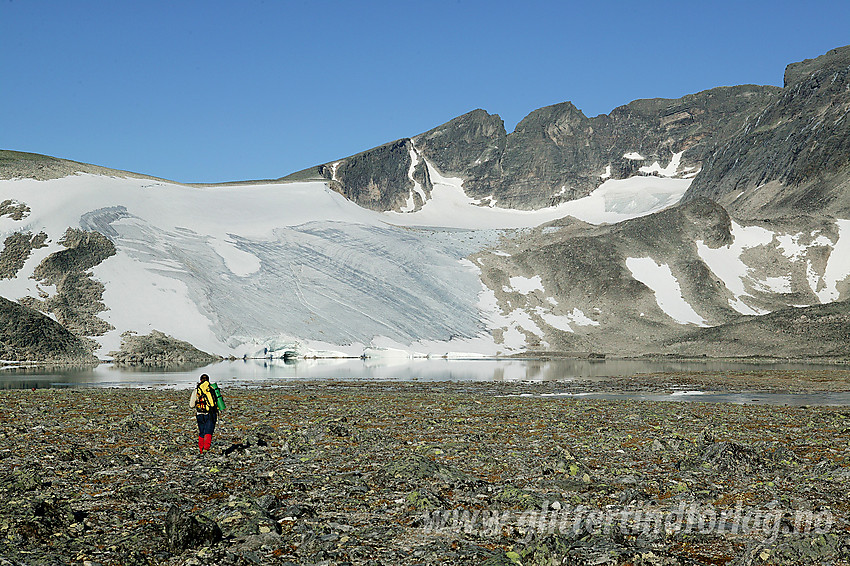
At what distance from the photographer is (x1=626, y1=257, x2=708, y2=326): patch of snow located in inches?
4104

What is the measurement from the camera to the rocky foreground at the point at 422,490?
444 inches

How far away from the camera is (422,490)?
14648 mm

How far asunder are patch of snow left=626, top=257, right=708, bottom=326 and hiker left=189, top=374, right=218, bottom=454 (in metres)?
91.4

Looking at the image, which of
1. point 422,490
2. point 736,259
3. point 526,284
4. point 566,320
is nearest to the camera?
point 422,490

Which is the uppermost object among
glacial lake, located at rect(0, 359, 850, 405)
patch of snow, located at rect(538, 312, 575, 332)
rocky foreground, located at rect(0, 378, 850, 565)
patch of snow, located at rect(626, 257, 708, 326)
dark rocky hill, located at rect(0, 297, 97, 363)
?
patch of snow, located at rect(626, 257, 708, 326)

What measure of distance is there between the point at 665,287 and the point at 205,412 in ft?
331

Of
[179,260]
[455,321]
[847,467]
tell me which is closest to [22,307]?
[179,260]

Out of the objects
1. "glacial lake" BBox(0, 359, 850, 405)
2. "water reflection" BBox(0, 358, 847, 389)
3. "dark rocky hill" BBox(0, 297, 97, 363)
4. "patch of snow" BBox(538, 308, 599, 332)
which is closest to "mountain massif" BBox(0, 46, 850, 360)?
"dark rocky hill" BBox(0, 297, 97, 363)

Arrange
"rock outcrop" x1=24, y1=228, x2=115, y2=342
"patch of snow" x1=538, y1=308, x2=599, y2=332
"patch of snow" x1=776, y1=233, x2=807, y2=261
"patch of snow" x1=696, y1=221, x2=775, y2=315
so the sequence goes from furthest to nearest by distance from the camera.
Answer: "patch of snow" x1=776, y1=233, x2=807, y2=261
"patch of snow" x1=696, y1=221, x2=775, y2=315
"patch of snow" x1=538, y1=308, x2=599, y2=332
"rock outcrop" x1=24, y1=228, x2=115, y2=342

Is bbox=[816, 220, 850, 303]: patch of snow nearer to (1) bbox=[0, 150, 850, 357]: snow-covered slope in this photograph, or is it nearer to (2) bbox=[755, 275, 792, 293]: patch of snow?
(1) bbox=[0, 150, 850, 357]: snow-covered slope

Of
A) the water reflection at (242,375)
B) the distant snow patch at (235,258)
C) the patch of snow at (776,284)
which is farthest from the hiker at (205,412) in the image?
the patch of snow at (776,284)

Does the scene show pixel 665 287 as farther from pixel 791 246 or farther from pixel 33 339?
pixel 33 339

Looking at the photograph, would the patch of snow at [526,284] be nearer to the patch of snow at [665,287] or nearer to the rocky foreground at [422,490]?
the patch of snow at [665,287]

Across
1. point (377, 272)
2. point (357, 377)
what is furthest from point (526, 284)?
point (357, 377)
